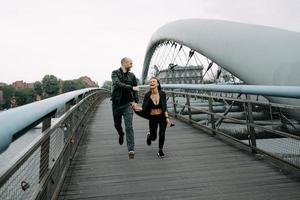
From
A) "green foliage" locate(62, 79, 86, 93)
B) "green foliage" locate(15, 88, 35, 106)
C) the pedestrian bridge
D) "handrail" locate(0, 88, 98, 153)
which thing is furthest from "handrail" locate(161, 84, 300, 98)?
"green foliage" locate(62, 79, 86, 93)

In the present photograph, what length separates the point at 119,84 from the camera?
5.77m

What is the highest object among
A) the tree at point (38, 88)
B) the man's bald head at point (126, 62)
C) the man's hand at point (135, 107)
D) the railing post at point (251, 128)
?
the man's bald head at point (126, 62)

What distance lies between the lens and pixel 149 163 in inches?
211

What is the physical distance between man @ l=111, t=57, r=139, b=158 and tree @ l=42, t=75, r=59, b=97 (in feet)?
424

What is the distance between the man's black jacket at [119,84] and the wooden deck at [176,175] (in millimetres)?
932

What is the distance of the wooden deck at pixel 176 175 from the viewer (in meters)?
3.87

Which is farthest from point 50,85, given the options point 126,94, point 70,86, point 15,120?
point 15,120

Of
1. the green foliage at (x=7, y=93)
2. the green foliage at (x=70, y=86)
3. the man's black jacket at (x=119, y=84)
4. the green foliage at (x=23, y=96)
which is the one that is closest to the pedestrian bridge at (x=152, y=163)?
the man's black jacket at (x=119, y=84)

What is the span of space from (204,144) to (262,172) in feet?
7.13

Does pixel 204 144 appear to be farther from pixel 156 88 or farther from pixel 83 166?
pixel 83 166

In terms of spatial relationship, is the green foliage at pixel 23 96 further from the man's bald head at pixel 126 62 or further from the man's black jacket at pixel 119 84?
the man's bald head at pixel 126 62

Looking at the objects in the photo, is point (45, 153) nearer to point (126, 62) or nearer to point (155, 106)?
point (126, 62)

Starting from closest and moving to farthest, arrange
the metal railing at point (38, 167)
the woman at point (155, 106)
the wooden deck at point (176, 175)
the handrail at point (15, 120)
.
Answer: the handrail at point (15, 120) < the metal railing at point (38, 167) < the wooden deck at point (176, 175) < the woman at point (155, 106)

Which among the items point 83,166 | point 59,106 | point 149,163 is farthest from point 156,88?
point 59,106
